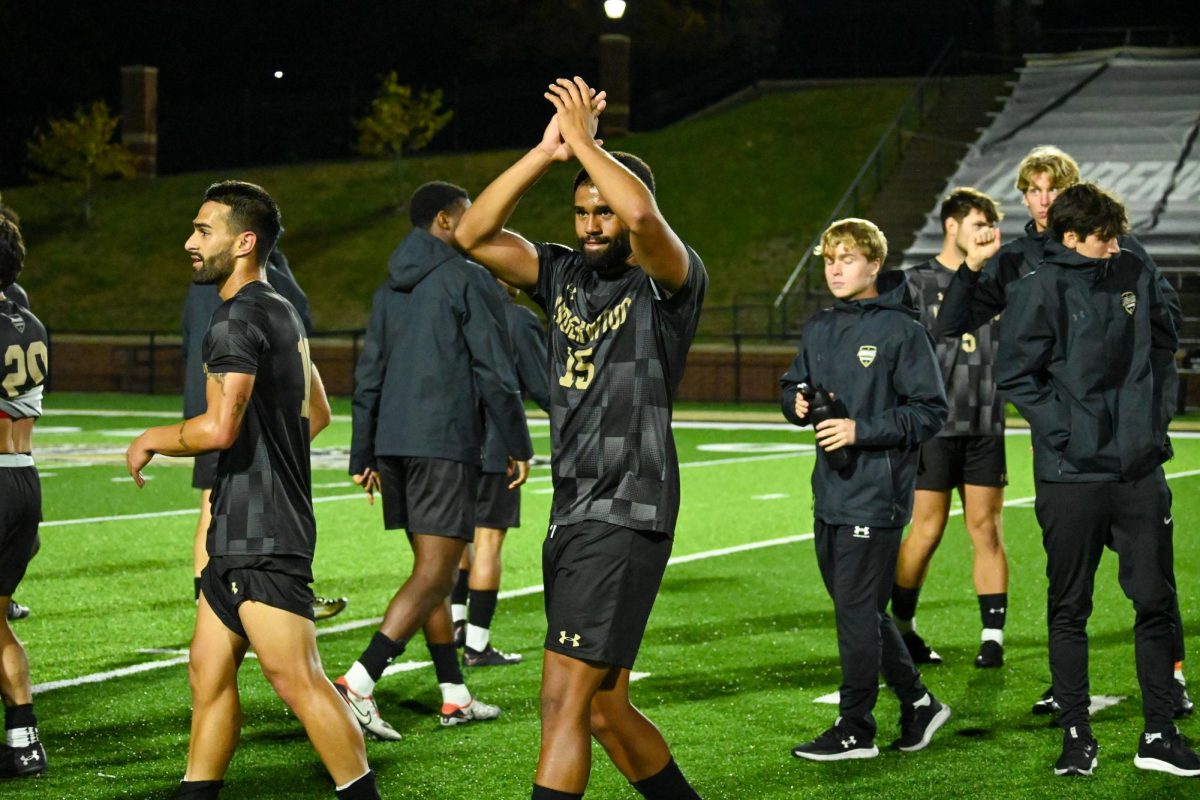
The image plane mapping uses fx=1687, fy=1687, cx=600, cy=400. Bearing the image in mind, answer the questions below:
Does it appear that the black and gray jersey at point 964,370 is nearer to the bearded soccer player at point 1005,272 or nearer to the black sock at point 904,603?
the black sock at point 904,603

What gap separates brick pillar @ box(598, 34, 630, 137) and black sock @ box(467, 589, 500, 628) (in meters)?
39.4

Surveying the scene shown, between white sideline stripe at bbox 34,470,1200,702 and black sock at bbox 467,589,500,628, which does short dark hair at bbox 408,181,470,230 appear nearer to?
black sock at bbox 467,589,500,628

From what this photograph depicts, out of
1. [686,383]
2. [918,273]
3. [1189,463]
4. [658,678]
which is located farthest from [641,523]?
[686,383]

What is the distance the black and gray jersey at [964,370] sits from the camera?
813cm

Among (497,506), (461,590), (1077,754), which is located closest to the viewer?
(1077,754)

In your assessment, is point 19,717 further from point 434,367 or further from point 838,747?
point 838,747

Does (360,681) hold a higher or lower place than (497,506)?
lower

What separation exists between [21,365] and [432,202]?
189cm

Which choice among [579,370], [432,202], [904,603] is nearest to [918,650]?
[904,603]

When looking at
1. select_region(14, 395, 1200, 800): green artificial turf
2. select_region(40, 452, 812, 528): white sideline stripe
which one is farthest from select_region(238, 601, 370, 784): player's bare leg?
select_region(40, 452, 812, 528): white sideline stripe

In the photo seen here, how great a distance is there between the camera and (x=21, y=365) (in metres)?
5.99

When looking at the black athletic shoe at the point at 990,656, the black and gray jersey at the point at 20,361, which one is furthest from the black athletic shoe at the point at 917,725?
the black and gray jersey at the point at 20,361

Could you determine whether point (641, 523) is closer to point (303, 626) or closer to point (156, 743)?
point (303, 626)

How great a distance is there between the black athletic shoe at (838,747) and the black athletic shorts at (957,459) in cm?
210
